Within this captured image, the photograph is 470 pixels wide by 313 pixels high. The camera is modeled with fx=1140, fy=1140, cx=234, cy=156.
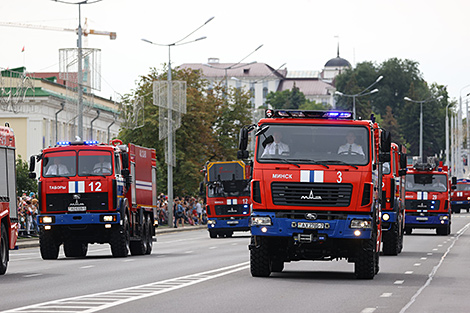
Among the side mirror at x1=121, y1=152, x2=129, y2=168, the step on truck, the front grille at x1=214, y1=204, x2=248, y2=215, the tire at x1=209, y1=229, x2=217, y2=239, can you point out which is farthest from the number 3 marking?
the front grille at x1=214, y1=204, x2=248, y2=215

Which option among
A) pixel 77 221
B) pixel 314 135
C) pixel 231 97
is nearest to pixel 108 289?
pixel 314 135

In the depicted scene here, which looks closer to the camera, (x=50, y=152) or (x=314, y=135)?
(x=314, y=135)

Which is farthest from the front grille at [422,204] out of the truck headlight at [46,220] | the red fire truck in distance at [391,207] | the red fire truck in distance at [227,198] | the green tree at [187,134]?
the green tree at [187,134]

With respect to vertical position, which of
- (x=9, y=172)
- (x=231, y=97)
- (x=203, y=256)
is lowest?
(x=203, y=256)

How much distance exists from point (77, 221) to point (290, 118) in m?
10.8

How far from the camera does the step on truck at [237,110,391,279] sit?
19.1m

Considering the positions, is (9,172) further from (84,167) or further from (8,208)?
(84,167)

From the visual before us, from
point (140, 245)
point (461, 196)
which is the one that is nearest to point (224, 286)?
point (140, 245)

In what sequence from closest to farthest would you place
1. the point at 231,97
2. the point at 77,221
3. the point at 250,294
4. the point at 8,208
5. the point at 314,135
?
the point at 250,294 → the point at 314,135 → the point at 8,208 → the point at 77,221 → the point at 231,97

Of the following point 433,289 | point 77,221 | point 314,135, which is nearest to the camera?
point 433,289

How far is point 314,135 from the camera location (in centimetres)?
1944

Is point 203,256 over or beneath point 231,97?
beneath

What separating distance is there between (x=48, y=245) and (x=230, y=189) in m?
22.3

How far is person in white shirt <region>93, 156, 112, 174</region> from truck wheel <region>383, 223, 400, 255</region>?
7.36 metres
